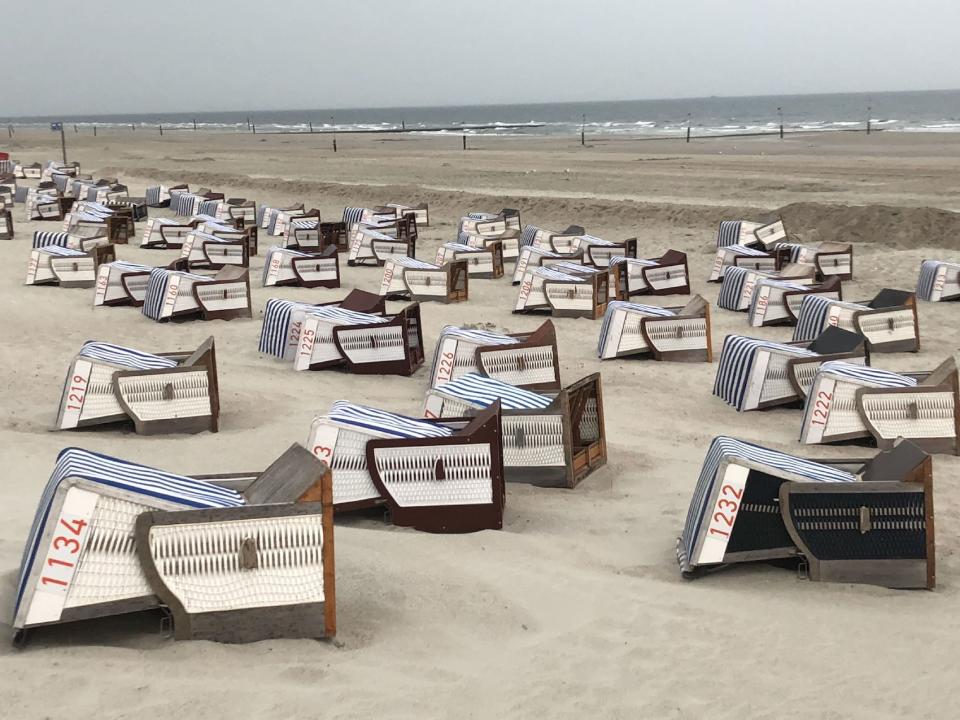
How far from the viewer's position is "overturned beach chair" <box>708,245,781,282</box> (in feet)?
62.6

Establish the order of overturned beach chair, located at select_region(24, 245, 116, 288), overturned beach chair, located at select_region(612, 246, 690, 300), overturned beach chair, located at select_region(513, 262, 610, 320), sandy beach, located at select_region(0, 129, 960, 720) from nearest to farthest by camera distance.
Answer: sandy beach, located at select_region(0, 129, 960, 720)
overturned beach chair, located at select_region(513, 262, 610, 320)
overturned beach chair, located at select_region(612, 246, 690, 300)
overturned beach chair, located at select_region(24, 245, 116, 288)

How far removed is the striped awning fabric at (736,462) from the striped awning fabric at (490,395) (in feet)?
6.36

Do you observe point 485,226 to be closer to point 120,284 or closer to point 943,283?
point 120,284

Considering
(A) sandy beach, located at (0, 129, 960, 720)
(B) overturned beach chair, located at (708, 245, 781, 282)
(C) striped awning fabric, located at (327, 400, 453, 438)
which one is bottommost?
(A) sandy beach, located at (0, 129, 960, 720)

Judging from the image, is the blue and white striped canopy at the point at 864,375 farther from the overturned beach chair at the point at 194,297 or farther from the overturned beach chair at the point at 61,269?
the overturned beach chair at the point at 61,269

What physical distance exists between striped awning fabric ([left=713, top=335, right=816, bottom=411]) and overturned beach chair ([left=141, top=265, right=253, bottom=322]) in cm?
727

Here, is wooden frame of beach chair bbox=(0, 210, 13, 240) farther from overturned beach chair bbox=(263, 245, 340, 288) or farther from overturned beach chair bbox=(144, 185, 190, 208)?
overturned beach chair bbox=(263, 245, 340, 288)

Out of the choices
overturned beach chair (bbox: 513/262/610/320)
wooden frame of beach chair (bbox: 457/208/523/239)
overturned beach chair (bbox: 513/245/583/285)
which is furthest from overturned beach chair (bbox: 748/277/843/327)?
wooden frame of beach chair (bbox: 457/208/523/239)

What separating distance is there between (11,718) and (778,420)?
778 cm

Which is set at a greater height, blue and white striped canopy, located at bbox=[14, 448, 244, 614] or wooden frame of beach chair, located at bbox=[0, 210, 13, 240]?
blue and white striped canopy, located at bbox=[14, 448, 244, 614]

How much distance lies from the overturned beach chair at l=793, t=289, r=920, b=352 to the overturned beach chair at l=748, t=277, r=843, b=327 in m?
1.63

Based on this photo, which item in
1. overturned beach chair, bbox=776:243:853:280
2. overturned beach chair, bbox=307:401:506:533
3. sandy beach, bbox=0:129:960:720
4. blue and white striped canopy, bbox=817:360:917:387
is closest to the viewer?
sandy beach, bbox=0:129:960:720

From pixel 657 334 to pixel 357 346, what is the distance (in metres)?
3.51

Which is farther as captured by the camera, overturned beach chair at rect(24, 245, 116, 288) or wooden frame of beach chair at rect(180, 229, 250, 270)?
wooden frame of beach chair at rect(180, 229, 250, 270)
